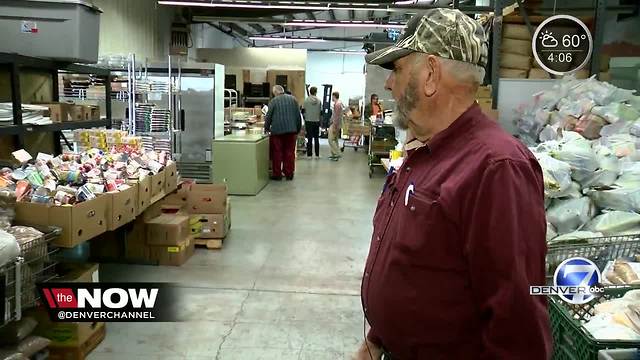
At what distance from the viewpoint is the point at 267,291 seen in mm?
4117

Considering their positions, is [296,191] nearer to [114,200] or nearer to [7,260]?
[114,200]

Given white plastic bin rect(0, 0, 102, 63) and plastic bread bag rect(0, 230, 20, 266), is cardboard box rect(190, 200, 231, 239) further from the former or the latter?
plastic bread bag rect(0, 230, 20, 266)

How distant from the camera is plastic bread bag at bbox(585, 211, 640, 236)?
2.68 m

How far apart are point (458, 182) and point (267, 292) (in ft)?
10.5

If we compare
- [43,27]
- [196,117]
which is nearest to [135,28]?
[196,117]

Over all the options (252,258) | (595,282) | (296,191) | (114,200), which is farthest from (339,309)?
(296,191)

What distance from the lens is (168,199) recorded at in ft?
17.5

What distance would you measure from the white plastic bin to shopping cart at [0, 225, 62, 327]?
1399 mm

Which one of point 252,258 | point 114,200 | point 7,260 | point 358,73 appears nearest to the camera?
point 7,260

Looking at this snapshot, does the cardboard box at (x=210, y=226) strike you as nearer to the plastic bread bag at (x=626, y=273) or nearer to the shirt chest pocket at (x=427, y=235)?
the plastic bread bag at (x=626, y=273)

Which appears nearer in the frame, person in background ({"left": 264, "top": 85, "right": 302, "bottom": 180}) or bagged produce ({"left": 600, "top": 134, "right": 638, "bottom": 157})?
bagged produce ({"left": 600, "top": 134, "right": 638, "bottom": 157})

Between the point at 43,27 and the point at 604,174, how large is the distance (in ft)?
11.8

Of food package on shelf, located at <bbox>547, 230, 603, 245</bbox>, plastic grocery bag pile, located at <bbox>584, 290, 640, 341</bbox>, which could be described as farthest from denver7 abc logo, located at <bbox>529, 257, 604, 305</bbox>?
food package on shelf, located at <bbox>547, 230, 603, 245</bbox>
